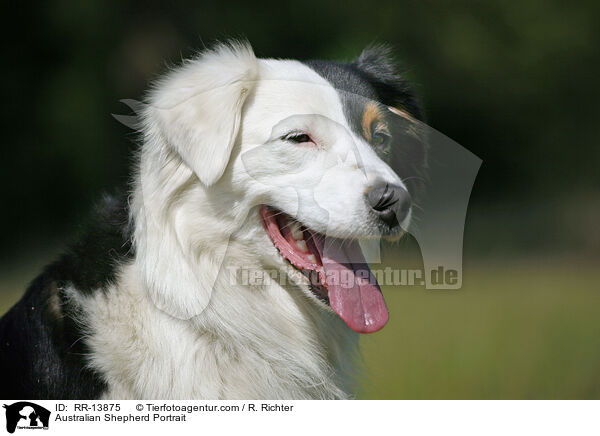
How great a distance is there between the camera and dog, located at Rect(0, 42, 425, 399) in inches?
103

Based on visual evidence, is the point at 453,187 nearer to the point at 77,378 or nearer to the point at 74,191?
the point at 77,378

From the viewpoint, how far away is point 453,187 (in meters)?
4.95

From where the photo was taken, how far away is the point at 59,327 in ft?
8.80

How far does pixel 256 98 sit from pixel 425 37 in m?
7.53

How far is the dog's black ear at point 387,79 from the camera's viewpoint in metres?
3.41

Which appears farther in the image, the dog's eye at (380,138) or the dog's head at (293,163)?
the dog's eye at (380,138)

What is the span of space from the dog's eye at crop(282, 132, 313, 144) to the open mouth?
1.06 ft

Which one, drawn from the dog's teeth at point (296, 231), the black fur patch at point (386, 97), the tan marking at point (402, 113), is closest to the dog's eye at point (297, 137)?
the black fur patch at point (386, 97)

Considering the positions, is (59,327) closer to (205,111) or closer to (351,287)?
(205,111)

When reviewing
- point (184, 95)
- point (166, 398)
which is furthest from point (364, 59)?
point (166, 398)
